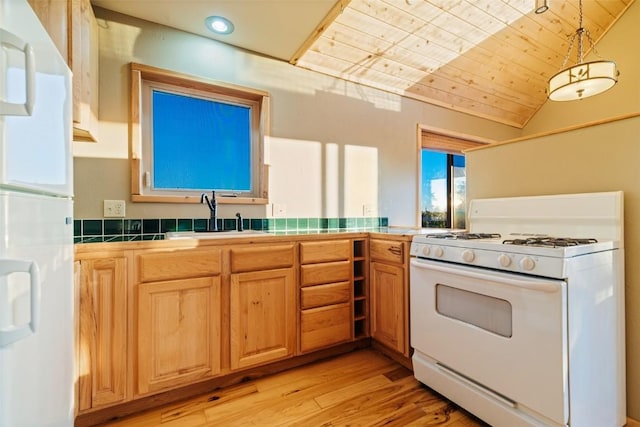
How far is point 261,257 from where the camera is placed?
5.91 feet

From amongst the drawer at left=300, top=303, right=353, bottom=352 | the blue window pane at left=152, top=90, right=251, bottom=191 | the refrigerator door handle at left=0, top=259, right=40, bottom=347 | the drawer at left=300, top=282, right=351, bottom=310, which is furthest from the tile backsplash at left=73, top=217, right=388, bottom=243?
the refrigerator door handle at left=0, top=259, right=40, bottom=347

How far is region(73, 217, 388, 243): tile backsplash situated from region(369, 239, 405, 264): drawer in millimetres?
579

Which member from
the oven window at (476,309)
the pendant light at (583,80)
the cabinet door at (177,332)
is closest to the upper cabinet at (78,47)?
the cabinet door at (177,332)

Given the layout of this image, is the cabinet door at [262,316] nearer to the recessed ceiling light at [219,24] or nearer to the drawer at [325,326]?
the drawer at [325,326]

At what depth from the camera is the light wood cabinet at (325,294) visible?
1.95 meters

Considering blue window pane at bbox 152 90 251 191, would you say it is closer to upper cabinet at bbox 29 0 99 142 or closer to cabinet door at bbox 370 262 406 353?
upper cabinet at bbox 29 0 99 142

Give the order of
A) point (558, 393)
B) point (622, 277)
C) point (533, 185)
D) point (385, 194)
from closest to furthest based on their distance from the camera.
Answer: point (558, 393) < point (622, 277) < point (533, 185) < point (385, 194)

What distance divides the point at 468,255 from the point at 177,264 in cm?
151

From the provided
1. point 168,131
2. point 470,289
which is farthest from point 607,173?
point 168,131

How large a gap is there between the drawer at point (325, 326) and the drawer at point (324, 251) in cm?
34

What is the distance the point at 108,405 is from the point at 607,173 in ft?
8.98

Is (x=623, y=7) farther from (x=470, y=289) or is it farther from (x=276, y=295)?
(x=276, y=295)

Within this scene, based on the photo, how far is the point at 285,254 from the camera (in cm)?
188

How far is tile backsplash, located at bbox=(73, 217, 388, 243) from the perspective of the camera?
1.78 m
